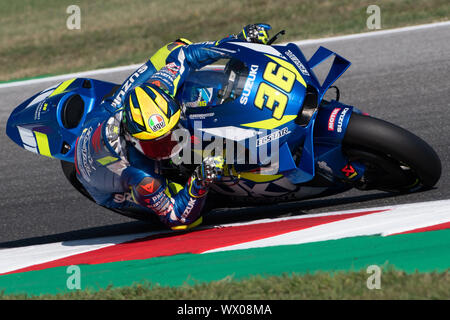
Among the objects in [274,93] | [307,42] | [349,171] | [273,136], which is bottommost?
[349,171]

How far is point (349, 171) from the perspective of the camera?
4195 mm

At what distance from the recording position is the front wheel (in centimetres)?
396

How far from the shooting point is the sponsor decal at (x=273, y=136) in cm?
392

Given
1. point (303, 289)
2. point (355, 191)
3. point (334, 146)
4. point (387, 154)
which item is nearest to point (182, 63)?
point (334, 146)

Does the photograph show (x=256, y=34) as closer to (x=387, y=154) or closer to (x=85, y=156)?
(x=387, y=154)

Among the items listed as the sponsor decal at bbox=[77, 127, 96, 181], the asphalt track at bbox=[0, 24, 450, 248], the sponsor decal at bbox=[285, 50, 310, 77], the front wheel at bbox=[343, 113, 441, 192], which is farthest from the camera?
the asphalt track at bbox=[0, 24, 450, 248]

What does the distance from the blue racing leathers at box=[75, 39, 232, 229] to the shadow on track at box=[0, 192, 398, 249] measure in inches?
18.6

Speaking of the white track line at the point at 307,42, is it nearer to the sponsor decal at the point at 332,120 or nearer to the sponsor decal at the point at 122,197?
the sponsor decal at the point at 122,197

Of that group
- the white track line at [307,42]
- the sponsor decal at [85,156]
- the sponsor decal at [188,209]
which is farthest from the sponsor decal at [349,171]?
the white track line at [307,42]

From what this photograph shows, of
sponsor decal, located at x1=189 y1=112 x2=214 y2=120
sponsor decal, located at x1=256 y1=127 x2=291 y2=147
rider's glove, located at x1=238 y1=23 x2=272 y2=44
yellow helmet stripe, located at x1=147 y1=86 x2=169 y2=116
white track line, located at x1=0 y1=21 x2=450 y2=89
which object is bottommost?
sponsor decal, located at x1=256 y1=127 x2=291 y2=147

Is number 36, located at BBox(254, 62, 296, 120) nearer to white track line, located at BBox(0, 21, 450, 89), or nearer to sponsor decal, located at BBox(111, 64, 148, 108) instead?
sponsor decal, located at BBox(111, 64, 148, 108)

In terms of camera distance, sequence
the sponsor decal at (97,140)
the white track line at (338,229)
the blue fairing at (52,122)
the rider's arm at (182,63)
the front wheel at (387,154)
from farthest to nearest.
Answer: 1. the blue fairing at (52,122)
2. the sponsor decal at (97,140)
3. the rider's arm at (182,63)
4. the front wheel at (387,154)
5. the white track line at (338,229)

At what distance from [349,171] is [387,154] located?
0.29m

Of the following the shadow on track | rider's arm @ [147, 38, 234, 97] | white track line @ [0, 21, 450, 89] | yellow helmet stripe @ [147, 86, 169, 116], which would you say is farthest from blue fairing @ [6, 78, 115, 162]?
white track line @ [0, 21, 450, 89]
